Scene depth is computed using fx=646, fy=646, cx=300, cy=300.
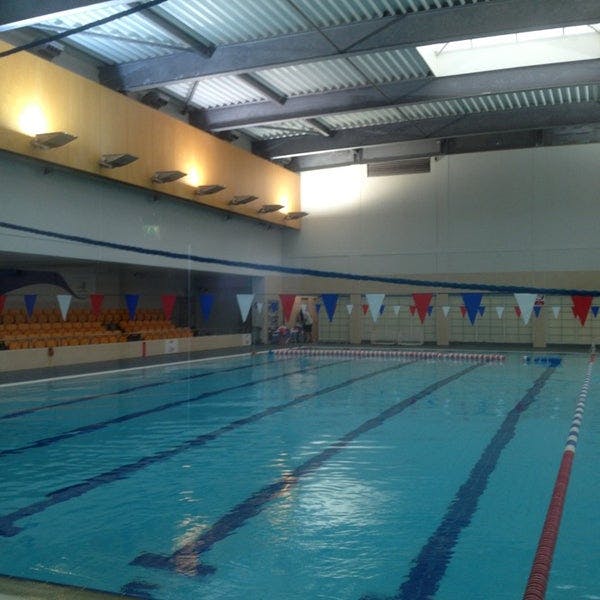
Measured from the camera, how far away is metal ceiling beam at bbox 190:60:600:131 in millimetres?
11047

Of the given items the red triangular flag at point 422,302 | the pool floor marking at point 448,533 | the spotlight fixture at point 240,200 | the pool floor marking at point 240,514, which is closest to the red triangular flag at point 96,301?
the spotlight fixture at point 240,200

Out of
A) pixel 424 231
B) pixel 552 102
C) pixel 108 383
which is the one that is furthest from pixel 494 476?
pixel 424 231

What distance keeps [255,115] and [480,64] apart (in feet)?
15.4

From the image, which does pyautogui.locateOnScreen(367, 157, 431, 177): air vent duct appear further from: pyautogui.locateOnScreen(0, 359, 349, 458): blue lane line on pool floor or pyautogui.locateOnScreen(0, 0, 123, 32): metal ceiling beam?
pyautogui.locateOnScreen(0, 0, 123, 32): metal ceiling beam

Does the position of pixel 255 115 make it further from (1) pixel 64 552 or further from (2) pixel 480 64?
(1) pixel 64 552

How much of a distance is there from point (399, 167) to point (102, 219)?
30.5ft

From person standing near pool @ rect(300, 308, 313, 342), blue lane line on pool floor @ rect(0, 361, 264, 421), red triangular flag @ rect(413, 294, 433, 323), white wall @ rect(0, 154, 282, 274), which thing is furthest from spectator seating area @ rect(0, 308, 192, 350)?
red triangular flag @ rect(413, 294, 433, 323)

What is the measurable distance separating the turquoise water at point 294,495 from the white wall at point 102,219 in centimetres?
327

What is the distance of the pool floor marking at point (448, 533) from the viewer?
8.56 feet

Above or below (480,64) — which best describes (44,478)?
below

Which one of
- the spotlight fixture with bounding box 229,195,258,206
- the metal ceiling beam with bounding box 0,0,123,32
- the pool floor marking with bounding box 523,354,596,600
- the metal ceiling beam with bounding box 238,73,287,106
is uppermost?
the metal ceiling beam with bounding box 238,73,287,106

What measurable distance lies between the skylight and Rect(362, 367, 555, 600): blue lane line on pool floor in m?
8.14

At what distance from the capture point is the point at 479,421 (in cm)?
639

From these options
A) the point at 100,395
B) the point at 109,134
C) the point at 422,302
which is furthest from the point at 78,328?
the point at 422,302
